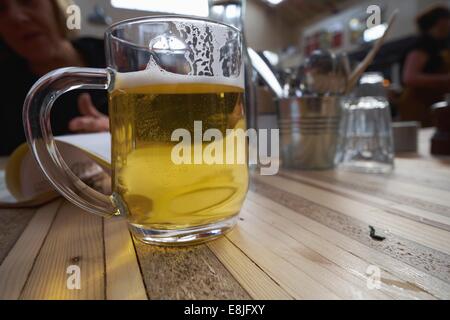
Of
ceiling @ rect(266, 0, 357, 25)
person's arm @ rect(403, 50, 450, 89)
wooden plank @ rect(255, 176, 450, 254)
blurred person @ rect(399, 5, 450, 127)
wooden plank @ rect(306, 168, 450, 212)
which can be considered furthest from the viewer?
Result: ceiling @ rect(266, 0, 357, 25)

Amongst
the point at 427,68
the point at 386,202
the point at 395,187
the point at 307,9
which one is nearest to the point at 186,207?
the point at 386,202

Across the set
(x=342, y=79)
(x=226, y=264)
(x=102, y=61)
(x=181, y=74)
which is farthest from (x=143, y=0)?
(x=226, y=264)

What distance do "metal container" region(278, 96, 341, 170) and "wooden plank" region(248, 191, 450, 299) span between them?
42 centimetres

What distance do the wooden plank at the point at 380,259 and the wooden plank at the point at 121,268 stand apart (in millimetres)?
207

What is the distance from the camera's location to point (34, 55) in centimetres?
151

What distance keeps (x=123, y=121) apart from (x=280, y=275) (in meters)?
0.23

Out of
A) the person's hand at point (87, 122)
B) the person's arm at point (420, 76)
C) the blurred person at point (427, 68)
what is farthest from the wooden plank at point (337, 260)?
the person's arm at point (420, 76)

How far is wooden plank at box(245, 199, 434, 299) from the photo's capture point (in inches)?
9.7

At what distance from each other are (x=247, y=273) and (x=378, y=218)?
0.24 meters

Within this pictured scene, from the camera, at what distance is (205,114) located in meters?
0.35

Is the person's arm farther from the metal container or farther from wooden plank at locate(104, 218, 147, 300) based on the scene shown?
wooden plank at locate(104, 218, 147, 300)

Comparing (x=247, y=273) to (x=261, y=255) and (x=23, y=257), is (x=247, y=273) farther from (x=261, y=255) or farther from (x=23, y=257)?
(x=23, y=257)

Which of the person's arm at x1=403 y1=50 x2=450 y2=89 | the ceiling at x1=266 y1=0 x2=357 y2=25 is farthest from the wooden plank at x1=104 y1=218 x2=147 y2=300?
the ceiling at x1=266 y1=0 x2=357 y2=25
